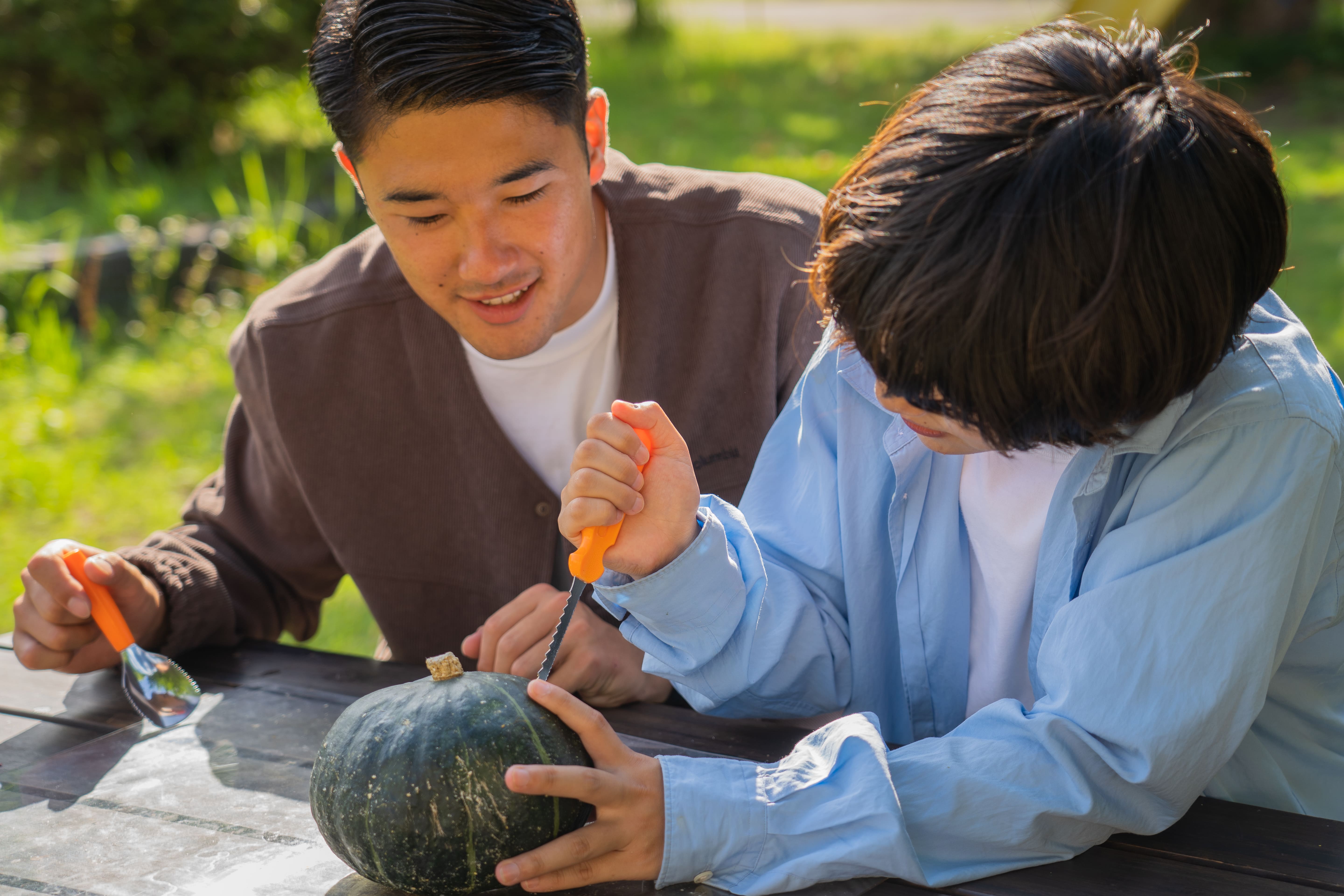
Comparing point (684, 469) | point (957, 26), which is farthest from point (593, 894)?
point (957, 26)

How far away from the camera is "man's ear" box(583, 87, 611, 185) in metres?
2.19

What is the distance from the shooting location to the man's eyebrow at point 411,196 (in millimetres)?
1901

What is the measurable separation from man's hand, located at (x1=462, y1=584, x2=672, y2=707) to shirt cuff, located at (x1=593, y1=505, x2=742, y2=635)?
0.20 m

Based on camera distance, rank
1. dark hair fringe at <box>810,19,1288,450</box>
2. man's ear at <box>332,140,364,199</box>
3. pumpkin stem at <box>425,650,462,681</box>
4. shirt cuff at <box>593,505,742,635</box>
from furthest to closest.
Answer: man's ear at <box>332,140,364,199</box>
shirt cuff at <box>593,505,742,635</box>
pumpkin stem at <box>425,650,462,681</box>
dark hair fringe at <box>810,19,1288,450</box>

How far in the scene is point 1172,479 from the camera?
1.30 m

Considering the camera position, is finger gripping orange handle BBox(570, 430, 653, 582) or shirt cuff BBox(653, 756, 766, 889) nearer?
shirt cuff BBox(653, 756, 766, 889)

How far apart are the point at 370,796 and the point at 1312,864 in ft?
3.35

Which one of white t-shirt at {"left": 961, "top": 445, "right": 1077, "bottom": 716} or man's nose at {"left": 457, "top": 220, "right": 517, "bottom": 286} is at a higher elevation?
man's nose at {"left": 457, "top": 220, "right": 517, "bottom": 286}

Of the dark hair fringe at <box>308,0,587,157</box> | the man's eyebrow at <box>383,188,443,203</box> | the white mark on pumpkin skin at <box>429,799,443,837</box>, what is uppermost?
the dark hair fringe at <box>308,0,587,157</box>

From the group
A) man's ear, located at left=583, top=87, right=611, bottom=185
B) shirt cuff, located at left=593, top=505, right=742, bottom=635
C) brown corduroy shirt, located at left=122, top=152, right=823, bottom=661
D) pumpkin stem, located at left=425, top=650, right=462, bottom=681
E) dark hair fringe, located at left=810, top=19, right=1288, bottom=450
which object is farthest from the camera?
brown corduroy shirt, located at left=122, top=152, right=823, bottom=661

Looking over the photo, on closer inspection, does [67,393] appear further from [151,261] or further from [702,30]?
[702,30]

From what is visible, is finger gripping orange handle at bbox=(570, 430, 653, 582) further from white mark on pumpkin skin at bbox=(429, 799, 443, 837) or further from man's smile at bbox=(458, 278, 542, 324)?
man's smile at bbox=(458, 278, 542, 324)

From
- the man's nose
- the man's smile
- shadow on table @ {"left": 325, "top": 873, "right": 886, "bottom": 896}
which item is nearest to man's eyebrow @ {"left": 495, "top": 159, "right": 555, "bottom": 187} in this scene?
the man's nose

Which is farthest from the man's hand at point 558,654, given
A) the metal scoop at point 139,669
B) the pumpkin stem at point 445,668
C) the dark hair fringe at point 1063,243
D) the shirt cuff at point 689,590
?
the dark hair fringe at point 1063,243
